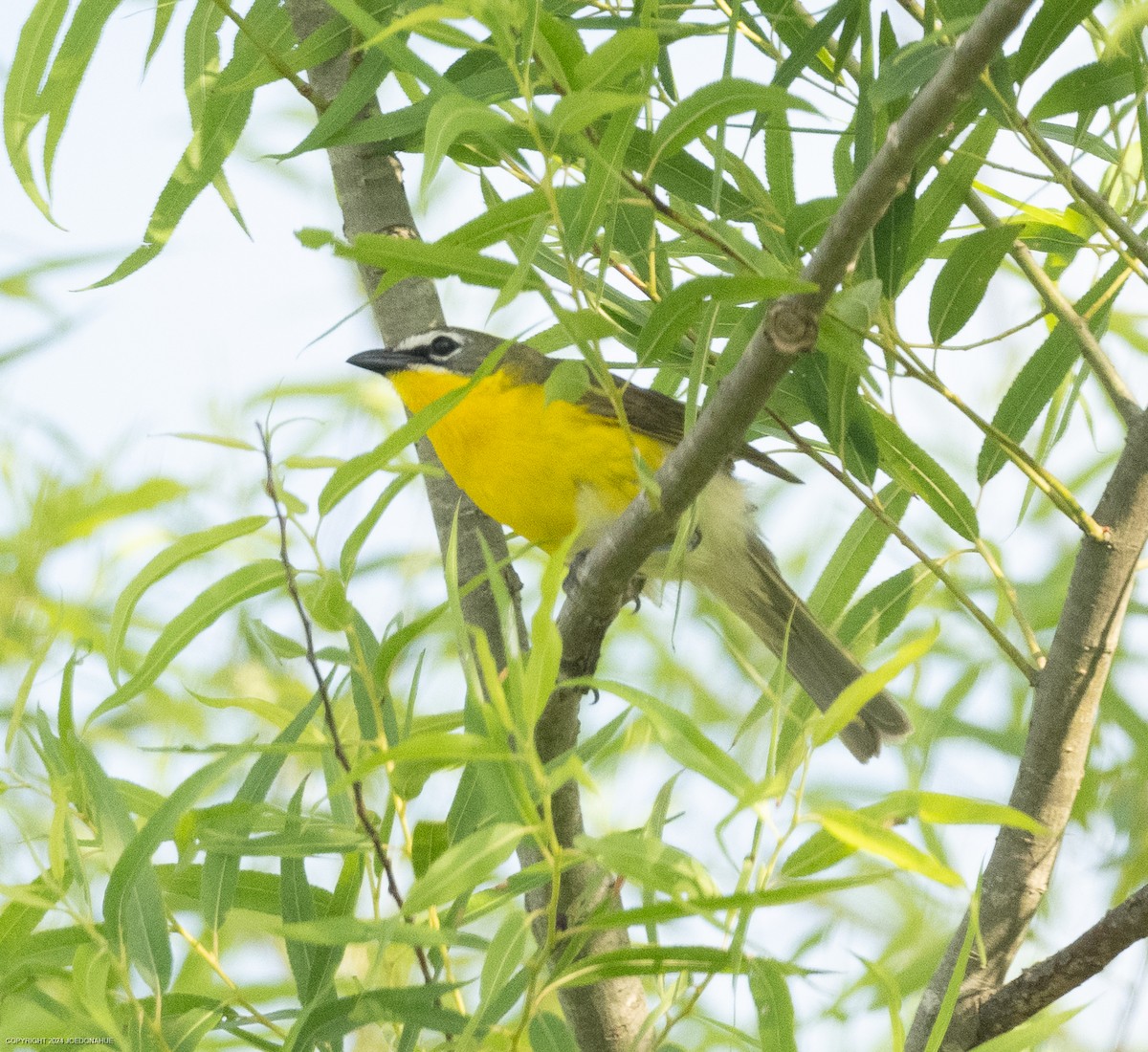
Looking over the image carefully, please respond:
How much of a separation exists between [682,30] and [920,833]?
160 centimetres

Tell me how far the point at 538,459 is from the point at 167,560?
1759mm

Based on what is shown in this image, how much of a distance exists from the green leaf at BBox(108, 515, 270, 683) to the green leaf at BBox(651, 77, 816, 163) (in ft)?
2.40

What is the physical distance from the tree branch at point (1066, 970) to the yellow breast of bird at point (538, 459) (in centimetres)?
162

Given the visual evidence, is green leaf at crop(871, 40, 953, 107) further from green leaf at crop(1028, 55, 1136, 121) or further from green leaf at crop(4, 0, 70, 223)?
green leaf at crop(4, 0, 70, 223)

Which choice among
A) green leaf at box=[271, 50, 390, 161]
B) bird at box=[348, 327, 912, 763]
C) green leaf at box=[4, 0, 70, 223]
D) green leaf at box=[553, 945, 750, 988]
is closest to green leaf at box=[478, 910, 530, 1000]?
green leaf at box=[553, 945, 750, 988]

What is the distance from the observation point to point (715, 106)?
1.82 meters

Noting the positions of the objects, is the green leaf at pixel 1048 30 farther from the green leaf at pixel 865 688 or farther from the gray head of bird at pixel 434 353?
the gray head of bird at pixel 434 353

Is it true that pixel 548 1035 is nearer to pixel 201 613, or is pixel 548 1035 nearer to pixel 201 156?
pixel 201 613

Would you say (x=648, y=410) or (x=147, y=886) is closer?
(x=147, y=886)

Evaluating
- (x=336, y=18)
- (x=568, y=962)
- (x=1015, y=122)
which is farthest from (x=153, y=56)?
(x=568, y=962)

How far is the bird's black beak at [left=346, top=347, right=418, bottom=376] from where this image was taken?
367 cm

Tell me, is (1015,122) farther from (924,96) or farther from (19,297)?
(19,297)

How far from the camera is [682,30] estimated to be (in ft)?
7.25

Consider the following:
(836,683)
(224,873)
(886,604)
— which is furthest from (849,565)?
(224,873)
